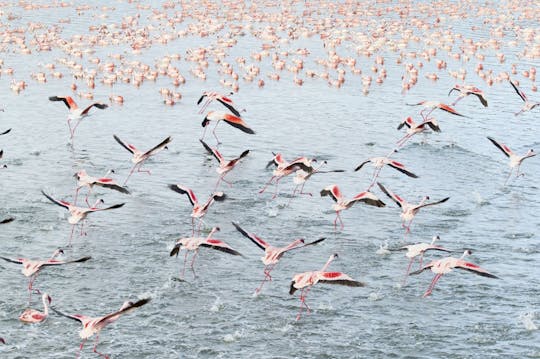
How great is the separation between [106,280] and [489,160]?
12443mm

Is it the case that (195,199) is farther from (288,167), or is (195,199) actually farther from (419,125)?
(419,125)

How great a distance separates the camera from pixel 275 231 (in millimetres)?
18000

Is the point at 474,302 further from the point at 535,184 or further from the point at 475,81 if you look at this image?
the point at 475,81

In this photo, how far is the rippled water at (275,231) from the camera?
13430 millimetres

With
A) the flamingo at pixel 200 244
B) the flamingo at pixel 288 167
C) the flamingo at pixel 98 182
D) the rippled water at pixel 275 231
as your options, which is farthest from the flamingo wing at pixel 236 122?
the flamingo at pixel 200 244

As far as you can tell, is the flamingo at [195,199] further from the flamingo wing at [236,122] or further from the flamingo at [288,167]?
the flamingo wing at [236,122]

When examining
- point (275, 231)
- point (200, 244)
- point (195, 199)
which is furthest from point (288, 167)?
point (200, 244)

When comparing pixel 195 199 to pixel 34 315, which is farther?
pixel 195 199

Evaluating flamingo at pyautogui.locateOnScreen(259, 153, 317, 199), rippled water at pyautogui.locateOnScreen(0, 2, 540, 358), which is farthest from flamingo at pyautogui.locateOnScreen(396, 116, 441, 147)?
flamingo at pyautogui.locateOnScreen(259, 153, 317, 199)

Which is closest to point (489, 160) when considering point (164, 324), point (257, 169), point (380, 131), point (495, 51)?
point (380, 131)

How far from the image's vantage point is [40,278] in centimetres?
1530

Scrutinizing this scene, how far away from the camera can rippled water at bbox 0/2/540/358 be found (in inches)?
529

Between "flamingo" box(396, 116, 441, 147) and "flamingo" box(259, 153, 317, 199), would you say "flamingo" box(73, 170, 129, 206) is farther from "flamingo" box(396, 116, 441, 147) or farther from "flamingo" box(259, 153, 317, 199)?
"flamingo" box(396, 116, 441, 147)

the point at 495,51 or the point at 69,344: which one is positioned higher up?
the point at 69,344
